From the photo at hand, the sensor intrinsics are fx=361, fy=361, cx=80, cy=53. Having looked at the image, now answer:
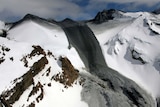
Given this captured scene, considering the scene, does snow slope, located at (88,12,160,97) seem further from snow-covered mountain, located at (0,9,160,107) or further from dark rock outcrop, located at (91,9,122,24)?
dark rock outcrop, located at (91,9,122,24)

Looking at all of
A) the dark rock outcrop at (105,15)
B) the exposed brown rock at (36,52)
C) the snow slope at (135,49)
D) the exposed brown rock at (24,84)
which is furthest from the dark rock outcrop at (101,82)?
the dark rock outcrop at (105,15)

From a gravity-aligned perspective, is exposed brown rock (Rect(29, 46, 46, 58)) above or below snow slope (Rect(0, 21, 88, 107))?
above

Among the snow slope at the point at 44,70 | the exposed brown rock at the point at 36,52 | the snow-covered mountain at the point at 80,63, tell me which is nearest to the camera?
the snow slope at the point at 44,70

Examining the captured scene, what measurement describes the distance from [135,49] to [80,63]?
36.6 feet

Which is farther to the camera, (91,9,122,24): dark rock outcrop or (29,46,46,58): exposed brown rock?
(91,9,122,24): dark rock outcrop

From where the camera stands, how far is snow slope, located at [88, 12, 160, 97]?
53.5m

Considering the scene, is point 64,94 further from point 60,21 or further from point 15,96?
point 60,21

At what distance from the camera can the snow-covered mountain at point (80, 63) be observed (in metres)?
39.5

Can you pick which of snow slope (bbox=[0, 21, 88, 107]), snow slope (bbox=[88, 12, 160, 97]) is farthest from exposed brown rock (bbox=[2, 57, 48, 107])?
snow slope (bbox=[88, 12, 160, 97])

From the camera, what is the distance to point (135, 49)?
188 ft

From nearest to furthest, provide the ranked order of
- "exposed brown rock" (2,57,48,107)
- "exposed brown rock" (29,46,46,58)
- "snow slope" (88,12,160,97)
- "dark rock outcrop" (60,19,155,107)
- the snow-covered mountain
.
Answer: "exposed brown rock" (2,57,48,107)
the snow-covered mountain
"exposed brown rock" (29,46,46,58)
"dark rock outcrop" (60,19,155,107)
"snow slope" (88,12,160,97)

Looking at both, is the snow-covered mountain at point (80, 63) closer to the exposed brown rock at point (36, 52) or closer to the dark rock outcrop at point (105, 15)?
the exposed brown rock at point (36, 52)

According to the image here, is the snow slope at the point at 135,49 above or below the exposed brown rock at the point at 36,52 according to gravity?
below

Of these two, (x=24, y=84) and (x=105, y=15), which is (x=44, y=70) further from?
(x=105, y=15)
